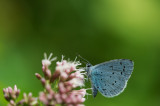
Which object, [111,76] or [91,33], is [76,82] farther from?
[91,33]

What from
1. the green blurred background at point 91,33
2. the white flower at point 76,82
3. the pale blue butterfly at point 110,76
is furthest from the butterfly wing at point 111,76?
the green blurred background at point 91,33

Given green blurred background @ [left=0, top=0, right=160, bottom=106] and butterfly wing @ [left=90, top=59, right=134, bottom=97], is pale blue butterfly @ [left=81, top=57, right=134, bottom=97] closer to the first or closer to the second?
butterfly wing @ [left=90, top=59, right=134, bottom=97]

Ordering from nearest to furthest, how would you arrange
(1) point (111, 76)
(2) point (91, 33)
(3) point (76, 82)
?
(3) point (76, 82), (1) point (111, 76), (2) point (91, 33)

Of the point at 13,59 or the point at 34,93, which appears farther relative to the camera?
the point at 13,59

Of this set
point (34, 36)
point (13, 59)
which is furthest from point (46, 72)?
point (34, 36)

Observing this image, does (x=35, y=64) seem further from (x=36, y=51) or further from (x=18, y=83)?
(x=18, y=83)

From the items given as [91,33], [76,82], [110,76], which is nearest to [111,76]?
[110,76]

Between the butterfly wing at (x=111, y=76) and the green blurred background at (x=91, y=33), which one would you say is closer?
the butterfly wing at (x=111, y=76)

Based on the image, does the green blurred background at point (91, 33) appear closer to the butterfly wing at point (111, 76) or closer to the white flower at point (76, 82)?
the butterfly wing at point (111, 76)
